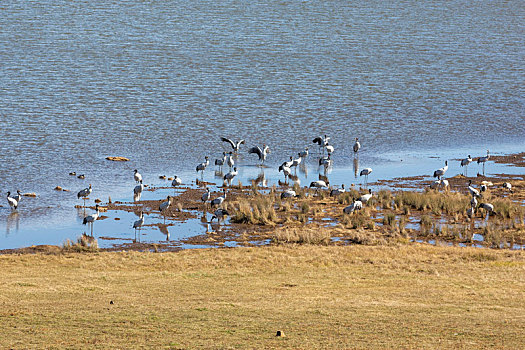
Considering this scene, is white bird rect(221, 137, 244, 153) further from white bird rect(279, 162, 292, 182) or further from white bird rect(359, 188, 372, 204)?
white bird rect(359, 188, 372, 204)

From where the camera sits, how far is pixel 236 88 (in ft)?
249

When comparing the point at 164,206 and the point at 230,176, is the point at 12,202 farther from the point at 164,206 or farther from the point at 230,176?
the point at 230,176

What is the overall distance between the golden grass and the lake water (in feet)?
22.1

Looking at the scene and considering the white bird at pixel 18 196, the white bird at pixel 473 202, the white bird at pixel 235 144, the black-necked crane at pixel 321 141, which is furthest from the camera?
the black-necked crane at pixel 321 141

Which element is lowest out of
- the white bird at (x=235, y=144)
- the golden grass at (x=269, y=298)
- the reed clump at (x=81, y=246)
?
the golden grass at (x=269, y=298)

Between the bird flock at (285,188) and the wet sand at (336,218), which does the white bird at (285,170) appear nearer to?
the bird flock at (285,188)

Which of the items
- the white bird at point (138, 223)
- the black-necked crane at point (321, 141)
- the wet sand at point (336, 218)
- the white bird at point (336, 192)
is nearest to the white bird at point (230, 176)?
the wet sand at point (336, 218)

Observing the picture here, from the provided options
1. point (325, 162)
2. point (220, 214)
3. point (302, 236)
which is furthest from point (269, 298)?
point (325, 162)

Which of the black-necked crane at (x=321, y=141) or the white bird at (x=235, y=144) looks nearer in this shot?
the white bird at (x=235, y=144)

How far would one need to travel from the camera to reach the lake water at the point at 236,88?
153 feet

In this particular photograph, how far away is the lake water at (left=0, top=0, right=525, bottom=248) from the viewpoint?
46.6 metres

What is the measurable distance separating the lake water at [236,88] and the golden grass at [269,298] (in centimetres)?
674

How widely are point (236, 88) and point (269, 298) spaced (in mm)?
55594

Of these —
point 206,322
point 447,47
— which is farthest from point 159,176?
point 447,47
